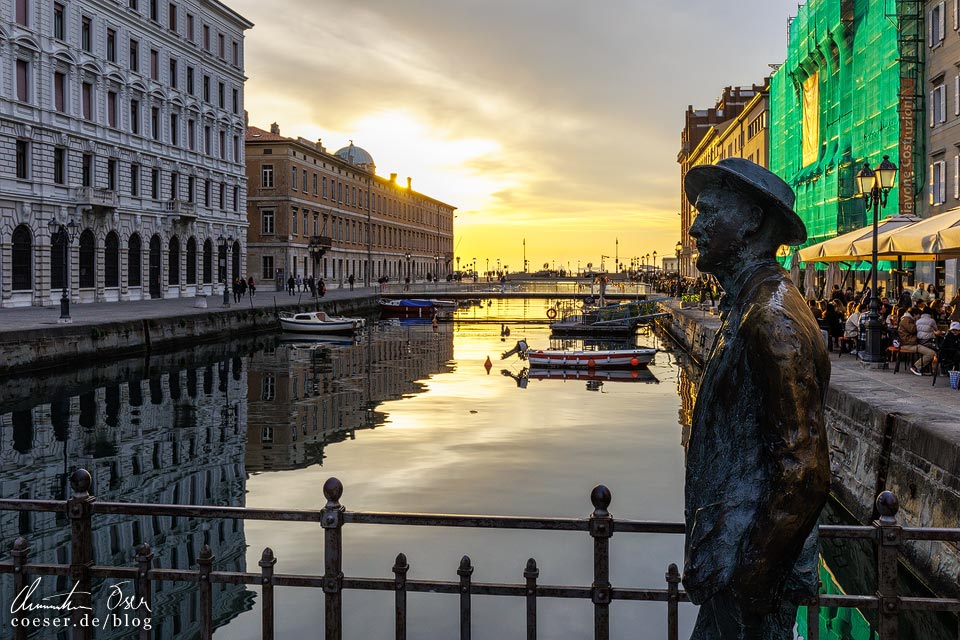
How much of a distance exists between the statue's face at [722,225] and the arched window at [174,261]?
52.4 metres

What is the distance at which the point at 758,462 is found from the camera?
264 centimetres

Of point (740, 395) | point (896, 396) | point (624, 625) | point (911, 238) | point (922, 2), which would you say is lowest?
point (624, 625)

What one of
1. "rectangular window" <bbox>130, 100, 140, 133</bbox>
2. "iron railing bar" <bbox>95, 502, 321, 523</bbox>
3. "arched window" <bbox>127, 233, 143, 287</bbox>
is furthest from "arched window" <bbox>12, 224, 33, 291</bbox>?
"iron railing bar" <bbox>95, 502, 321, 523</bbox>

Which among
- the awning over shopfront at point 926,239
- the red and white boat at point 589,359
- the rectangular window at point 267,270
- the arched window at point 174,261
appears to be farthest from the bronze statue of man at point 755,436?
the rectangular window at point 267,270

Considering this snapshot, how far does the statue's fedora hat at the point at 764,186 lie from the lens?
2891 millimetres

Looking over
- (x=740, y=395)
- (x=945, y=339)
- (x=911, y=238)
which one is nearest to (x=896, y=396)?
(x=945, y=339)

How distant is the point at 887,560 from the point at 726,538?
95.8 inches

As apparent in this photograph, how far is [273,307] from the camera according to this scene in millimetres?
46375

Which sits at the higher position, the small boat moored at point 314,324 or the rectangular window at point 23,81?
the rectangular window at point 23,81

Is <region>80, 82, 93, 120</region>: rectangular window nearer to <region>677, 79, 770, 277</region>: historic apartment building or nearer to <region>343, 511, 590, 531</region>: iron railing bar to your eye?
<region>677, 79, 770, 277</region>: historic apartment building

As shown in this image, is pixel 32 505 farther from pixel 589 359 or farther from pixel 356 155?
pixel 356 155

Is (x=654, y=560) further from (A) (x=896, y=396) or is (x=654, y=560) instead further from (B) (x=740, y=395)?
(B) (x=740, y=395)

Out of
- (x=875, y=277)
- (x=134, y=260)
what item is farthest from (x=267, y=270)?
(x=875, y=277)

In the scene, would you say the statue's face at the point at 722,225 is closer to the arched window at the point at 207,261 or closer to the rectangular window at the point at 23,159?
the rectangular window at the point at 23,159
